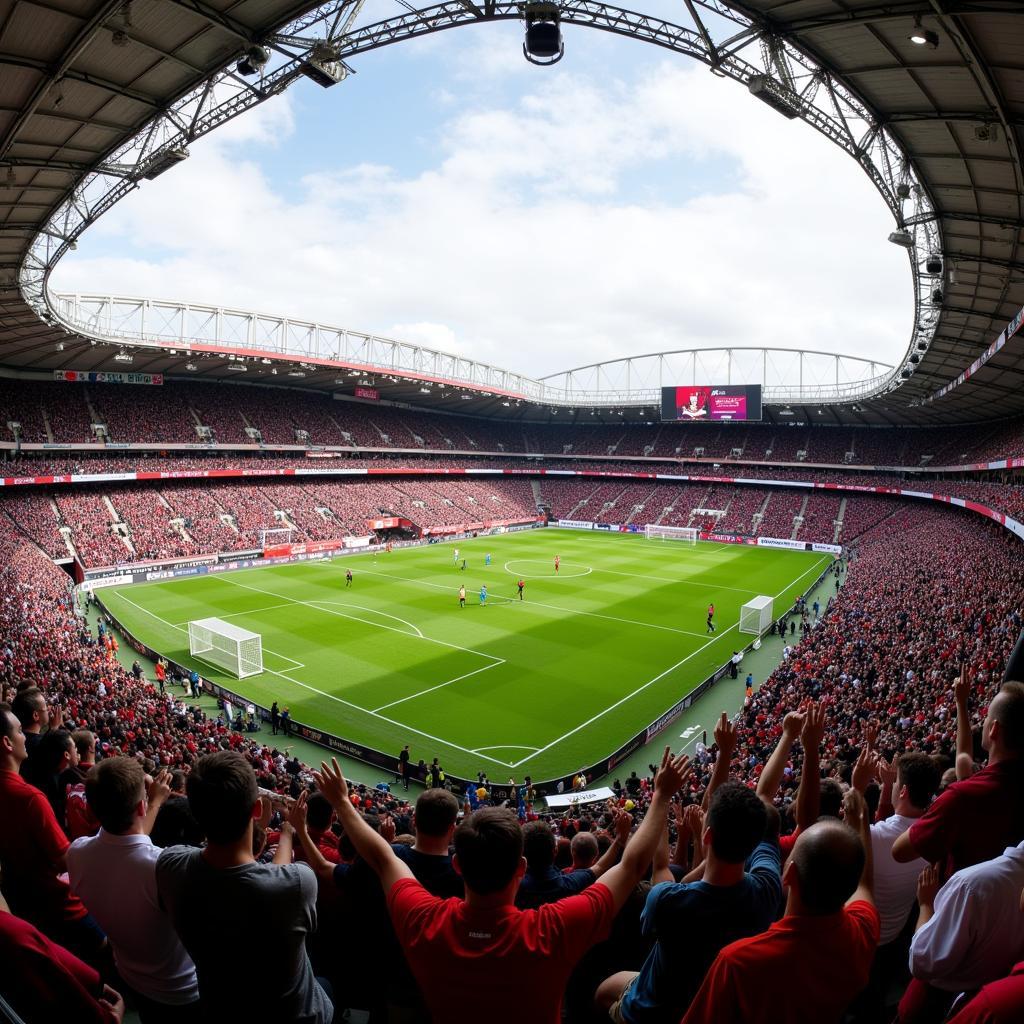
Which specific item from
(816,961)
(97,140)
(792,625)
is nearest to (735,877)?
(816,961)

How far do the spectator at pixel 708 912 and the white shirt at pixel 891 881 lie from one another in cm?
165

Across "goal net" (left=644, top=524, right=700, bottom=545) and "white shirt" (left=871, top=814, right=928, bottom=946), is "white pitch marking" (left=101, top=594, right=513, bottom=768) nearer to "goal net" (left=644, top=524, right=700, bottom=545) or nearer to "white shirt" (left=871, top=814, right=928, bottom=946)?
"white shirt" (left=871, top=814, right=928, bottom=946)

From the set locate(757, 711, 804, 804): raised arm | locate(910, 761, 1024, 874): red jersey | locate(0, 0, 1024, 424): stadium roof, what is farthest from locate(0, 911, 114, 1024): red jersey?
locate(0, 0, 1024, 424): stadium roof

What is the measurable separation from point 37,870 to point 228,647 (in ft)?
81.5

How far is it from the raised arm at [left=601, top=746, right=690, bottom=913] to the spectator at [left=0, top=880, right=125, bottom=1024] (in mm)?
2040

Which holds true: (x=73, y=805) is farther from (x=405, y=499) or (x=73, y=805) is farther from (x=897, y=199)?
(x=405, y=499)


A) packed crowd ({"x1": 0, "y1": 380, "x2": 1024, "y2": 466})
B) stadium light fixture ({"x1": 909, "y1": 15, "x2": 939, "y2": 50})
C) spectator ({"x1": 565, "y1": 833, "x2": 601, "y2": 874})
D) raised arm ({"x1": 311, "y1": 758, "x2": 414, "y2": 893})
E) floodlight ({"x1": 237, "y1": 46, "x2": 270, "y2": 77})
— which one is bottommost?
spectator ({"x1": 565, "y1": 833, "x2": 601, "y2": 874})

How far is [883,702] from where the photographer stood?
17438 millimetres

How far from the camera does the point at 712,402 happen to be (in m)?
66.2

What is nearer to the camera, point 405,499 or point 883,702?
point 883,702

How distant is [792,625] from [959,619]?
37.7ft

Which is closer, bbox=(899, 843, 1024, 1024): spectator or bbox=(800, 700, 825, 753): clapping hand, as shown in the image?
bbox=(899, 843, 1024, 1024): spectator

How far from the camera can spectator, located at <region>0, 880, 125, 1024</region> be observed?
2533 millimetres

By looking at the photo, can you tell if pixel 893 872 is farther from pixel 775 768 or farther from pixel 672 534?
pixel 672 534
